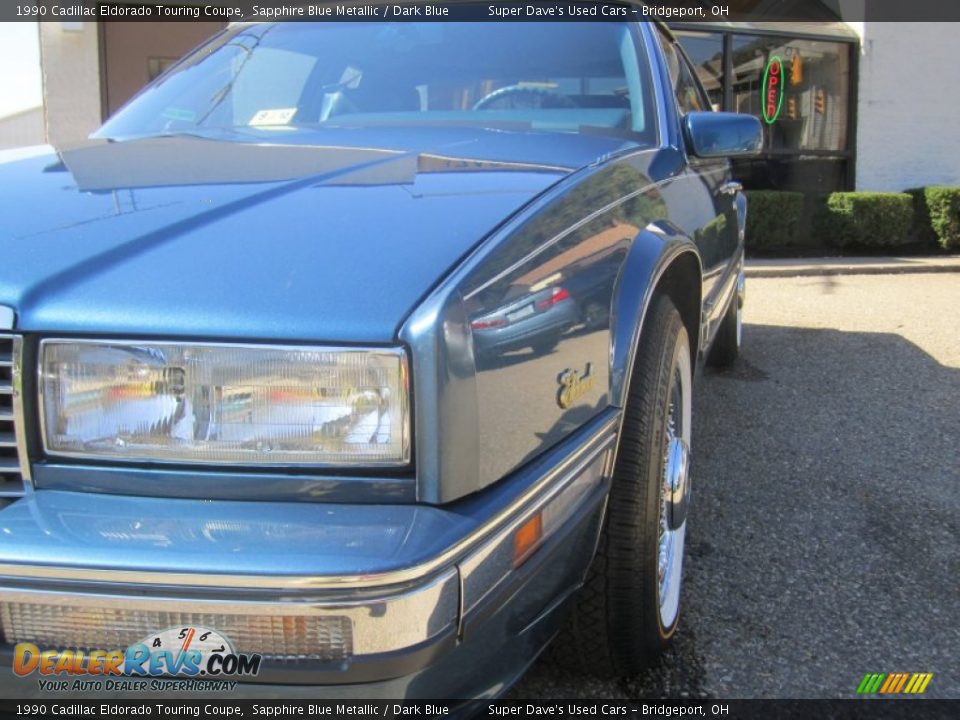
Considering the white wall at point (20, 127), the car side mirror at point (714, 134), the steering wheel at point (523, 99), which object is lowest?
the car side mirror at point (714, 134)

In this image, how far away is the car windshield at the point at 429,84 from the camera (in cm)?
251

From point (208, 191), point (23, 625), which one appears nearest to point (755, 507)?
point (208, 191)

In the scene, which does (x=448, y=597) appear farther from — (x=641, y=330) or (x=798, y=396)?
(x=798, y=396)

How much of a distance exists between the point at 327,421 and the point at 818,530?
2132 mm

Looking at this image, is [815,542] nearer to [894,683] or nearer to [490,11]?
[894,683]

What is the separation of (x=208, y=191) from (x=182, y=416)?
1.62 ft

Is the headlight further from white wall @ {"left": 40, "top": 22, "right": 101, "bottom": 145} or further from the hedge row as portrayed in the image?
the hedge row

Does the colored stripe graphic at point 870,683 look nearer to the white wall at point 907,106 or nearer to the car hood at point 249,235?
the car hood at point 249,235

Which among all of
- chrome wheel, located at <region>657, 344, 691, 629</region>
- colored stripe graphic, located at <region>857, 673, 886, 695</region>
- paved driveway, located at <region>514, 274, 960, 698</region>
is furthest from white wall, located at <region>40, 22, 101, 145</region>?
colored stripe graphic, located at <region>857, 673, 886, 695</region>

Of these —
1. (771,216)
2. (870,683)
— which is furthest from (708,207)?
(771,216)

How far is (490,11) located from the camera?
2.71 meters

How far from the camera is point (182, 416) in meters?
1.22

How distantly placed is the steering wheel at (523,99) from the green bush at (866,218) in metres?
9.32

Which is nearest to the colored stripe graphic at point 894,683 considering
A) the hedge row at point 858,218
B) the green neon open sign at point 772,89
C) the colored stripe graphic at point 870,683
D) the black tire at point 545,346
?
the colored stripe graphic at point 870,683
